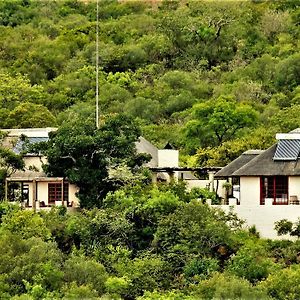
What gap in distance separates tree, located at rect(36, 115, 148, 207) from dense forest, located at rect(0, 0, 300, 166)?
355 inches

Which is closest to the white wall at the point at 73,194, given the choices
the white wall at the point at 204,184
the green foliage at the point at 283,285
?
the white wall at the point at 204,184

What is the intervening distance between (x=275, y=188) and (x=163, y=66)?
38.3 metres

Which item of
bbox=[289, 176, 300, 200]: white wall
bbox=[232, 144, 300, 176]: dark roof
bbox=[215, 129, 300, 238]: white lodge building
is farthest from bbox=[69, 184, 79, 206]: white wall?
bbox=[289, 176, 300, 200]: white wall

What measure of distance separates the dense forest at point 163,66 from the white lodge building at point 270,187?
1043 centimetres

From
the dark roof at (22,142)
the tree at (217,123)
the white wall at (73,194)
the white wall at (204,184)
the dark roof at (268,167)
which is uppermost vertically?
the tree at (217,123)

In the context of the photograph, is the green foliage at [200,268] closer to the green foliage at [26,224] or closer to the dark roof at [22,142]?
the green foliage at [26,224]

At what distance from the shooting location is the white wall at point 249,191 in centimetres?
3572

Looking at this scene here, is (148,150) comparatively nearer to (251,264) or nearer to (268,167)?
(268,167)

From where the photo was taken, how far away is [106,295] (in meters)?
31.7

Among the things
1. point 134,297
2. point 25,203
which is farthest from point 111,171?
point 134,297

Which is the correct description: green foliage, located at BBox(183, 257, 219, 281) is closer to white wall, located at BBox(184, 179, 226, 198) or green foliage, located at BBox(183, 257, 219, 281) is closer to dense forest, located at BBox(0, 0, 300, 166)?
white wall, located at BBox(184, 179, 226, 198)

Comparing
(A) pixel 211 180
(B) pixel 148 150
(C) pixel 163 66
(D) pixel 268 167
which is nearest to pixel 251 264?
Answer: (D) pixel 268 167

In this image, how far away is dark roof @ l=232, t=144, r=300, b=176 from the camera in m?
35.3

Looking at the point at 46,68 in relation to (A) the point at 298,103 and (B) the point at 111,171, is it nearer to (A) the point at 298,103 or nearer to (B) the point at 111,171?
(A) the point at 298,103
